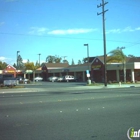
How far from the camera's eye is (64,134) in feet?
23.3

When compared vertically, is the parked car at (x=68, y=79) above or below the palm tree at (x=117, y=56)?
below

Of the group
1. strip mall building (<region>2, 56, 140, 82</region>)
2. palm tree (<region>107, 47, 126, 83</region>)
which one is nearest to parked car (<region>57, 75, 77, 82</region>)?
strip mall building (<region>2, 56, 140, 82</region>)

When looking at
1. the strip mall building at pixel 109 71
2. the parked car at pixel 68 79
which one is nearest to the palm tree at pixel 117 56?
the strip mall building at pixel 109 71

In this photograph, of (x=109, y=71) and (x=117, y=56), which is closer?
(x=117, y=56)

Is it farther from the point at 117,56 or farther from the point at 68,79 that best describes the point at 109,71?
the point at 68,79

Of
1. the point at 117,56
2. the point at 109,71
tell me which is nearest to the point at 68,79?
the point at 109,71

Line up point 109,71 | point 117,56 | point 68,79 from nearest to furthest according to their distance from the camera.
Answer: point 117,56, point 109,71, point 68,79

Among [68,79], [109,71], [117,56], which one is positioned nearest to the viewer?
[117,56]

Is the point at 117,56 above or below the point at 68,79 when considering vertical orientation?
above

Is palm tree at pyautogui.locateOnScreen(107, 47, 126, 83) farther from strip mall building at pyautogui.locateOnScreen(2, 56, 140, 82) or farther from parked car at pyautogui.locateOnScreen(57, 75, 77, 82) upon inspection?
parked car at pyautogui.locateOnScreen(57, 75, 77, 82)

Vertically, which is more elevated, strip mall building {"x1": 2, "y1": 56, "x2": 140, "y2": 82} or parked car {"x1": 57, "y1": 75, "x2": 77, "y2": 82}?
strip mall building {"x1": 2, "y1": 56, "x2": 140, "y2": 82}

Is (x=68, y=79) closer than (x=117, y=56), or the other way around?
(x=117, y=56)

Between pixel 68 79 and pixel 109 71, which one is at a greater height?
pixel 109 71

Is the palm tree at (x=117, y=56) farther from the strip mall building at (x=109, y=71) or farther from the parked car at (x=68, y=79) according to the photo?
the parked car at (x=68, y=79)
